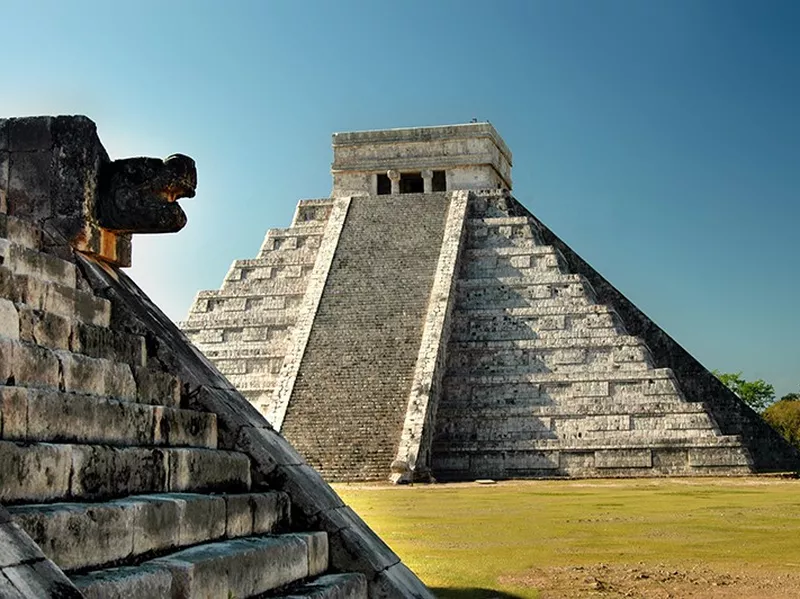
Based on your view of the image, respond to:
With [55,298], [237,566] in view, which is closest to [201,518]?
[237,566]

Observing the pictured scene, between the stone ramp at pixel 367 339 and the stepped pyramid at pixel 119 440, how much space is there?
1283 cm

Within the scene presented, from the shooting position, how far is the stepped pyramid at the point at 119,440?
338cm

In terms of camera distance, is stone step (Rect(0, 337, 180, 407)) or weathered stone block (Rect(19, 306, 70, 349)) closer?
stone step (Rect(0, 337, 180, 407))

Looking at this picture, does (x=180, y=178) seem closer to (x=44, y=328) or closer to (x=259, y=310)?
(x=44, y=328)

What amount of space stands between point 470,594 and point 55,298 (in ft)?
8.86

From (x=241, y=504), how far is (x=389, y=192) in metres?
22.8

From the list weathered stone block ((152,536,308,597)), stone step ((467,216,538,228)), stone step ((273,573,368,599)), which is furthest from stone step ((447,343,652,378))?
weathered stone block ((152,536,308,597))

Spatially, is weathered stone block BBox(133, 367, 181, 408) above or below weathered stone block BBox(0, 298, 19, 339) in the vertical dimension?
below

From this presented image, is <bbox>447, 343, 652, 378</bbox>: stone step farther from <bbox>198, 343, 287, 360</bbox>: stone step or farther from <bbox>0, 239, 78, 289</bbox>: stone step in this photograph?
<bbox>0, 239, 78, 289</bbox>: stone step

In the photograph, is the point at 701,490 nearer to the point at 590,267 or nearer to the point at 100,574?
the point at 590,267

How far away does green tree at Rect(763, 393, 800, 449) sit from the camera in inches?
1485

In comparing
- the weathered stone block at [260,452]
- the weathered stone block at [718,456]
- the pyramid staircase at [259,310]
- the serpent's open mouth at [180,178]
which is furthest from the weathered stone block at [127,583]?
the pyramid staircase at [259,310]

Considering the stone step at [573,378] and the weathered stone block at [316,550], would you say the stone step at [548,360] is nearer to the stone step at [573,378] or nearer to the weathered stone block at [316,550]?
the stone step at [573,378]

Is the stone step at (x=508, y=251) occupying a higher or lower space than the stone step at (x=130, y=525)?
higher
